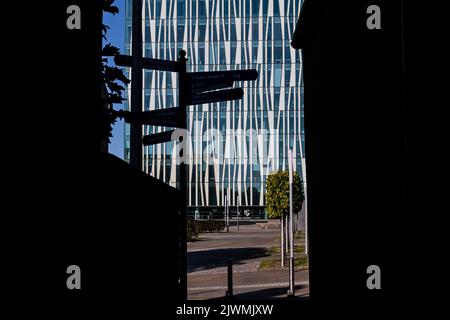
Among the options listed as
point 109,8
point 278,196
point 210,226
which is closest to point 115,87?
point 109,8

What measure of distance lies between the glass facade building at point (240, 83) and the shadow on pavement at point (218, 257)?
135ft

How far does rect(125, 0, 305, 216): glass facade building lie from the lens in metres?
69.2

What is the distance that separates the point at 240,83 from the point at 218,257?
1852 inches

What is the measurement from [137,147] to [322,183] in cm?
316

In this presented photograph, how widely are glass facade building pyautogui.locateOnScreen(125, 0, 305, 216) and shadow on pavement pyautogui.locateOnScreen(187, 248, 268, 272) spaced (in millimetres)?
41233

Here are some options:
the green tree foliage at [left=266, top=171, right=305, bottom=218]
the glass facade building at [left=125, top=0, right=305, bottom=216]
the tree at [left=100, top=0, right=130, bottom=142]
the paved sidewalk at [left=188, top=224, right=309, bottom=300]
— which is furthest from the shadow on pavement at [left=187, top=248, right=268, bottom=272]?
the glass facade building at [left=125, top=0, right=305, bottom=216]

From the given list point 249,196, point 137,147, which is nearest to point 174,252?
point 137,147

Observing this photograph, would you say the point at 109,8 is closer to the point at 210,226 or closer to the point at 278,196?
the point at 278,196

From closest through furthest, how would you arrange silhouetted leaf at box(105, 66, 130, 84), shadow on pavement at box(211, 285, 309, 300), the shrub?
silhouetted leaf at box(105, 66, 130, 84) < shadow on pavement at box(211, 285, 309, 300) < the shrub

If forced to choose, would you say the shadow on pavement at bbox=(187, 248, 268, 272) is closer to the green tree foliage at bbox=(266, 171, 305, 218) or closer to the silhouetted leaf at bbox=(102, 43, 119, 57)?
the green tree foliage at bbox=(266, 171, 305, 218)

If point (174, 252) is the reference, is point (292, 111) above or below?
above

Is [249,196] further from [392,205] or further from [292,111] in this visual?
[392,205]
